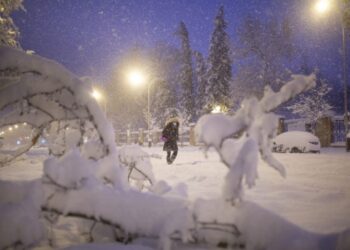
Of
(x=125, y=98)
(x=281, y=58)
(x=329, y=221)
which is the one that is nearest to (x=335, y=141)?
(x=281, y=58)

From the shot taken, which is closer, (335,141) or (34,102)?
(34,102)

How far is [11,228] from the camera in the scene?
2.56 m

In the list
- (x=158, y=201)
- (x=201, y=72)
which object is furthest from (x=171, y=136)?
(x=201, y=72)

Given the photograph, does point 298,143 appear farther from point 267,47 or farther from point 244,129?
point 267,47

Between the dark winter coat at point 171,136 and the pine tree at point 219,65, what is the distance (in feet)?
90.9

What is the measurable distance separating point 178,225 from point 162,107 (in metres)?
42.3

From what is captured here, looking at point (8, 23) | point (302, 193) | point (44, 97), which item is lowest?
point (302, 193)

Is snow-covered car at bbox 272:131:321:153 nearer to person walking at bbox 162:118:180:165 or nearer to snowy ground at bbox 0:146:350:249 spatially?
snowy ground at bbox 0:146:350:249

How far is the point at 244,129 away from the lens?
290 cm

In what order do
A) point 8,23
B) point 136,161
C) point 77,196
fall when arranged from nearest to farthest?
point 77,196, point 136,161, point 8,23

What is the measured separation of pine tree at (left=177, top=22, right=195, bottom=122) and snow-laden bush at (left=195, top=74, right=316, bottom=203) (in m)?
40.5

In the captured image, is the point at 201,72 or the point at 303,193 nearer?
the point at 303,193

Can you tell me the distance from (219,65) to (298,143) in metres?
23.9

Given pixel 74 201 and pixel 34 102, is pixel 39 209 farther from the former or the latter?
pixel 34 102
